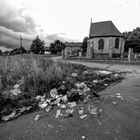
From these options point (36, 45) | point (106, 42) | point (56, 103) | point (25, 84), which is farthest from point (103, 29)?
point (36, 45)

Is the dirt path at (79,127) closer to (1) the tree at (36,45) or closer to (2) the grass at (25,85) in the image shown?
(2) the grass at (25,85)

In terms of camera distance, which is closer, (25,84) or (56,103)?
(56,103)

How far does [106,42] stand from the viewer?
2445 cm

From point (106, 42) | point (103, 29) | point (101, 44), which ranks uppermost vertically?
point (103, 29)

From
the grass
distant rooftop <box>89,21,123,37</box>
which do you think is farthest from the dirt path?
distant rooftop <box>89,21,123,37</box>

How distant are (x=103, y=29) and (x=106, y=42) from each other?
385 cm

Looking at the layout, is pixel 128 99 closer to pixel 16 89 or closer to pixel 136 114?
pixel 136 114

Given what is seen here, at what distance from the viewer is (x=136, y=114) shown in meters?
2.35

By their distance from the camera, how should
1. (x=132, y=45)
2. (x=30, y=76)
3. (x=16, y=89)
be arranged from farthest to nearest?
(x=132, y=45) → (x=30, y=76) → (x=16, y=89)

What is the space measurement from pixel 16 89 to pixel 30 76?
26.6 inches

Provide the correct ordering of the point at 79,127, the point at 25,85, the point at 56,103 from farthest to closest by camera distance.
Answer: the point at 25,85
the point at 56,103
the point at 79,127

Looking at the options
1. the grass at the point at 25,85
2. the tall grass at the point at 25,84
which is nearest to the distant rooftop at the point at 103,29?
the grass at the point at 25,85

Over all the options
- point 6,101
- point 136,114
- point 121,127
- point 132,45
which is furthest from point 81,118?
point 132,45

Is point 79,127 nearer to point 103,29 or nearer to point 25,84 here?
point 25,84
